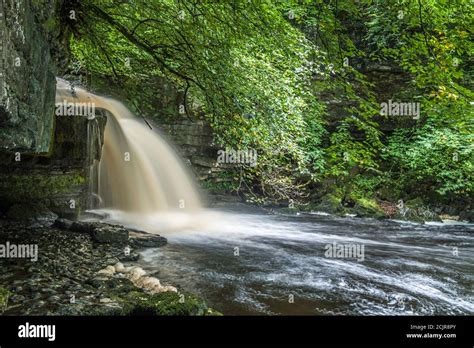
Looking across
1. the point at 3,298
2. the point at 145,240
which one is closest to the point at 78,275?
the point at 3,298

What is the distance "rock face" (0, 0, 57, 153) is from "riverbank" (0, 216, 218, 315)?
5.89ft

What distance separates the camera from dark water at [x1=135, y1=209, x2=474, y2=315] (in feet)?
16.1

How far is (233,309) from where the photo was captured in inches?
179

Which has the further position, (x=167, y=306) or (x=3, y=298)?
(x=3, y=298)

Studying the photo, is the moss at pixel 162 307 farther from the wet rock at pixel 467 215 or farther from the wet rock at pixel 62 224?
the wet rock at pixel 467 215

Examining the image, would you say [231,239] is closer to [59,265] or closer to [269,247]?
[269,247]

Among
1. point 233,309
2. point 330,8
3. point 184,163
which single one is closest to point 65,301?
point 233,309

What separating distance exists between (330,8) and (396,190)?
13.7m

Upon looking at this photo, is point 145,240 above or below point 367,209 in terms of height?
below

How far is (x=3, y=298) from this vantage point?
156 inches

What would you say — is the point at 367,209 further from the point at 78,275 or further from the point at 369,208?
the point at 78,275

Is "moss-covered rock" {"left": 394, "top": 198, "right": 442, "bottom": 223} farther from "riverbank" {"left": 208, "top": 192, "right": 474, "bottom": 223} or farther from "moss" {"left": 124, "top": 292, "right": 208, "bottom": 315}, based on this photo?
"moss" {"left": 124, "top": 292, "right": 208, "bottom": 315}

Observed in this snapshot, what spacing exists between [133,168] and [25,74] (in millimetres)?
8256

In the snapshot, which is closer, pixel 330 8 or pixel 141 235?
pixel 330 8
